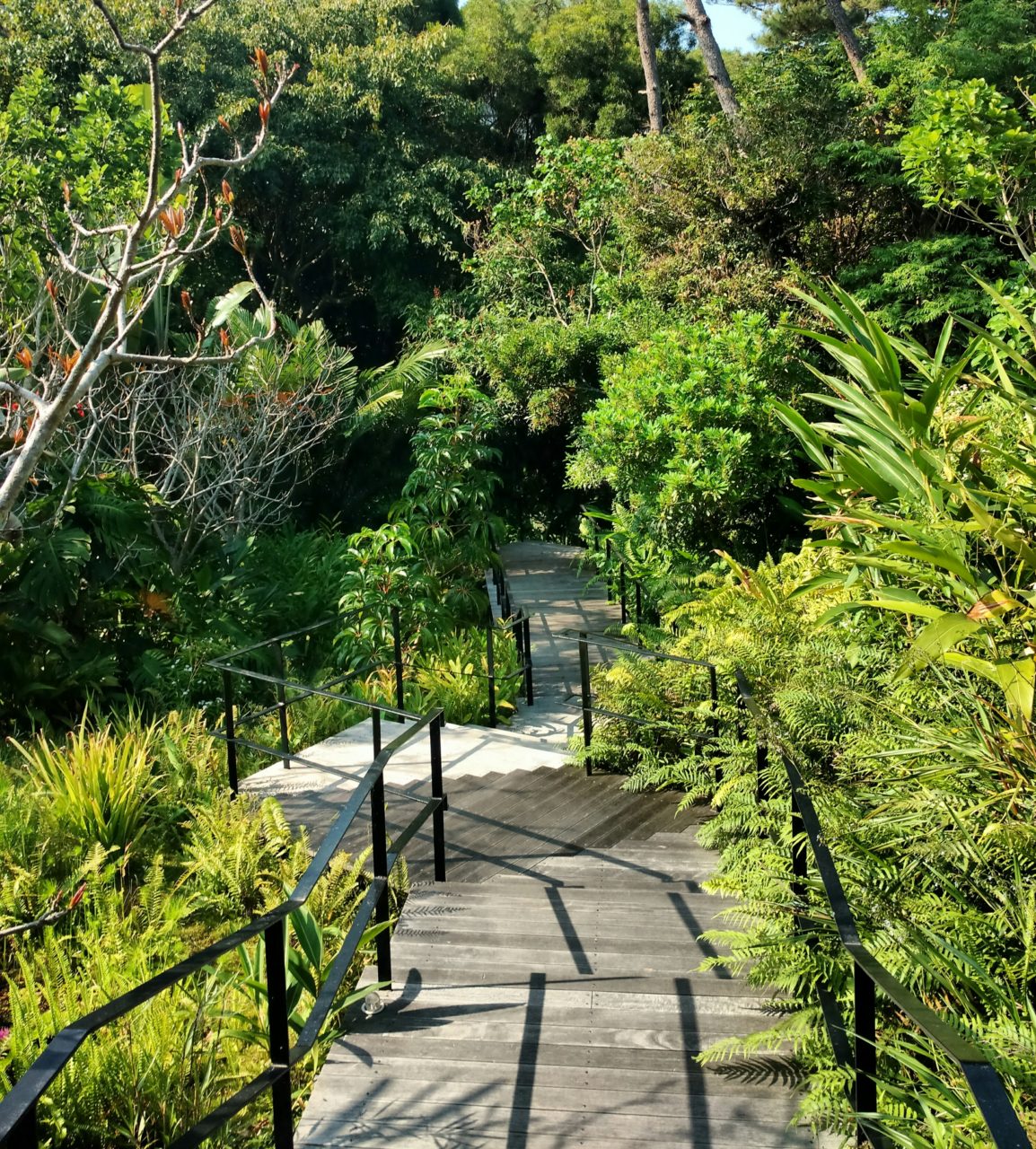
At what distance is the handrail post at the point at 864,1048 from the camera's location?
2223 mm

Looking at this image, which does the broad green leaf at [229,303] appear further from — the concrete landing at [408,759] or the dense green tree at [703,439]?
the concrete landing at [408,759]

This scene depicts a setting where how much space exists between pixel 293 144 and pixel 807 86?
8.16 metres

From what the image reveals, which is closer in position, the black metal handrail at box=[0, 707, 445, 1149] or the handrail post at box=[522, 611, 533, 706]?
the black metal handrail at box=[0, 707, 445, 1149]

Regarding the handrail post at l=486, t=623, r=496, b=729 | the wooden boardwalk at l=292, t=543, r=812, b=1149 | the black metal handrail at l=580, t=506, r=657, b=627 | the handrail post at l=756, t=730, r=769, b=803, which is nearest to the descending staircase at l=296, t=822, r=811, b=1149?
the wooden boardwalk at l=292, t=543, r=812, b=1149

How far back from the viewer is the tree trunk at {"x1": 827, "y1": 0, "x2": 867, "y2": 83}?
12234mm

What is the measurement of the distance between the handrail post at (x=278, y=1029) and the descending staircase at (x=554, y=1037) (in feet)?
0.81

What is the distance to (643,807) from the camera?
6.04 metres

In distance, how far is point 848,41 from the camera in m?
12.7

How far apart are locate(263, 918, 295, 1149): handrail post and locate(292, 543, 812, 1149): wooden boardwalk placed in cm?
25

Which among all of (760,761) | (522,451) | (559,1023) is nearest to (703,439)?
(760,761)

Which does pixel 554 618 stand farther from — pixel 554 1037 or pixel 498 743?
pixel 554 1037

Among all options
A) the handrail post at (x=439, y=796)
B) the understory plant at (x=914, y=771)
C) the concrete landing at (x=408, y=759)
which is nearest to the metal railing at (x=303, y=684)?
the concrete landing at (x=408, y=759)

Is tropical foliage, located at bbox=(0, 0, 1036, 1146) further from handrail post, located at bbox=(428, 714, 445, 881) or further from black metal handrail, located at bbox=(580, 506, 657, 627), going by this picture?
handrail post, located at bbox=(428, 714, 445, 881)

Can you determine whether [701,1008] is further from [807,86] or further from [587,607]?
[807,86]
